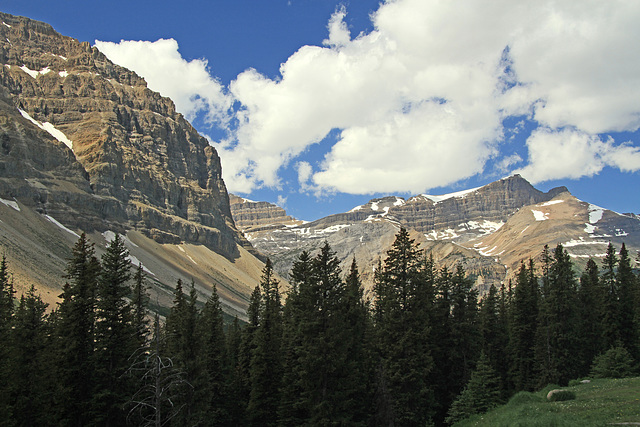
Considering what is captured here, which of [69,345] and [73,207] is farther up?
[73,207]

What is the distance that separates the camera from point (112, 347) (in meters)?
30.4

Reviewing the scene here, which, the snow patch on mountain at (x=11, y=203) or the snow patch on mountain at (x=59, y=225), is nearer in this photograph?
the snow patch on mountain at (x=11, y=203)

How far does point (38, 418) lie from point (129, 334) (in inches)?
320

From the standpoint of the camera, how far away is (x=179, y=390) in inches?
1241

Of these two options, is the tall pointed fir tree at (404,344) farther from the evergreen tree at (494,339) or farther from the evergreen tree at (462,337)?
the evergreen tree at (494,339)

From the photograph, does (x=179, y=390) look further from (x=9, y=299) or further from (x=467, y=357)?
(x=467, y=357)

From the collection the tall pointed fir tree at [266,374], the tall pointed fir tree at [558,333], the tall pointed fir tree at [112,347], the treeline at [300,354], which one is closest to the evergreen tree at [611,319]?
the treeline at [300,354]

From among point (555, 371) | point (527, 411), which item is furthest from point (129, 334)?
point (555, 371)

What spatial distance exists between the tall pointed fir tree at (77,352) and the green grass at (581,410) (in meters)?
23.6

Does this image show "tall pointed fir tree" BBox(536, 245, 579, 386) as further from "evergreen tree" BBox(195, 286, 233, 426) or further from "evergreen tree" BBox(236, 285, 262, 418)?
"evergreen tree" BBox(195, 286, 233, 426)

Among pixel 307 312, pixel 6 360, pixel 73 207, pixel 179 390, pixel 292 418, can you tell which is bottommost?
pixel 292 418

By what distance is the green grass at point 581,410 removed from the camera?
63.3 feet

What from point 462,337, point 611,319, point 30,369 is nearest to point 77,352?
point 30,369

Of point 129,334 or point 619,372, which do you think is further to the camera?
point 619,372
